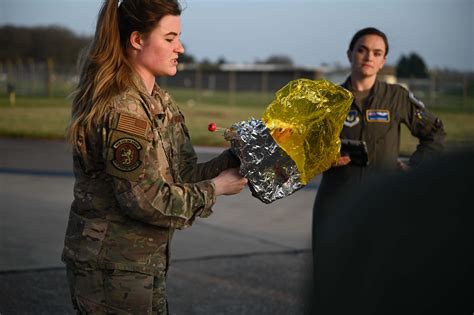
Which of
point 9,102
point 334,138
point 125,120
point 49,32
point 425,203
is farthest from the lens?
point 49,32

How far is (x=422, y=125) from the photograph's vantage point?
411 cm

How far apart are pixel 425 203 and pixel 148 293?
165 cm

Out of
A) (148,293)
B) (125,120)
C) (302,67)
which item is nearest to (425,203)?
(125,120)

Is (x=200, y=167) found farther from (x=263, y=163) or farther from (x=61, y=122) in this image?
(x=61, y=122)

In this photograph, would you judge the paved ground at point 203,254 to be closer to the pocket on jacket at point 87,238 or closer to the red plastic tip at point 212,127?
the red plastic tip at point 212,127

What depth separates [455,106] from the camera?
28641mm

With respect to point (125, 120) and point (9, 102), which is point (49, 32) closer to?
point (9, 102)

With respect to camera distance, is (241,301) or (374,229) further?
(241,301)

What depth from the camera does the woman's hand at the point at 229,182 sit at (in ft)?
7.93

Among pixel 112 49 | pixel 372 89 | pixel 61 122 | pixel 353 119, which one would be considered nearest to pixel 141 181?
pixel 112 49

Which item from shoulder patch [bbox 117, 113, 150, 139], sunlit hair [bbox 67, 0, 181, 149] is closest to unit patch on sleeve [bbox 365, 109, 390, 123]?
sunlit hair [bbox 67, 0, 181, 149]

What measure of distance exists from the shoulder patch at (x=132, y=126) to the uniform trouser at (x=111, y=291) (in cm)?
50

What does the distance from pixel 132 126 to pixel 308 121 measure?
→ 0.75 m

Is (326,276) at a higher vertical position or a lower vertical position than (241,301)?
higher
